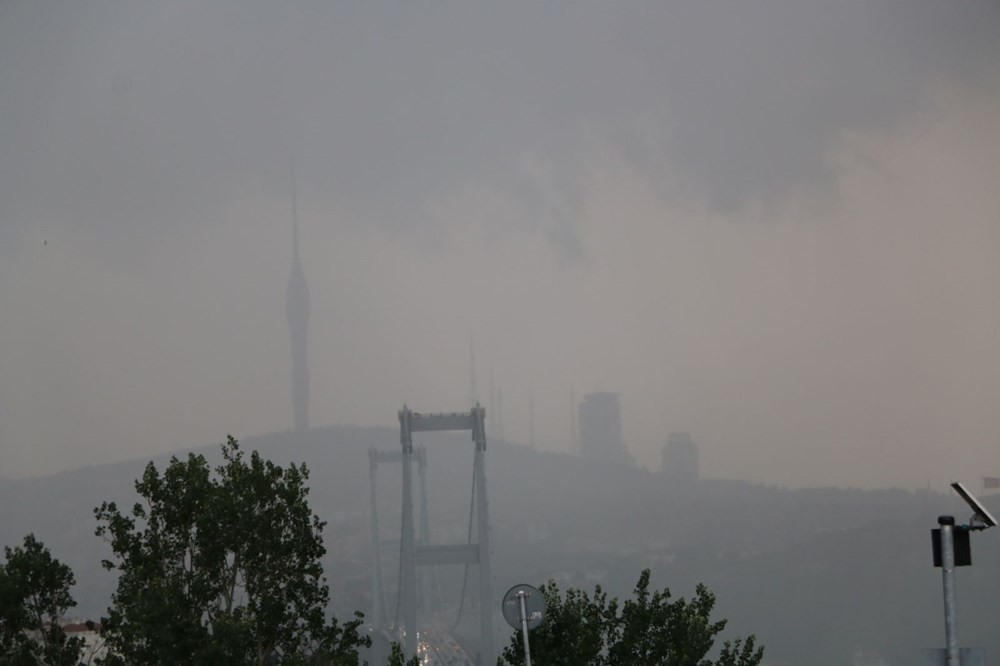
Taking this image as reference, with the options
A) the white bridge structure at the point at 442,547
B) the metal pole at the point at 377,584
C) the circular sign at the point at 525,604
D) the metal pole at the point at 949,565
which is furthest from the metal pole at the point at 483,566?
the metal pole at the point at 949,565

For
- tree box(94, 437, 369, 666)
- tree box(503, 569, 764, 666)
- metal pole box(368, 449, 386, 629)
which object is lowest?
metal pole box(368, 449, 386, 629)

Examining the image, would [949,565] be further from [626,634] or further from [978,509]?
[626,634]

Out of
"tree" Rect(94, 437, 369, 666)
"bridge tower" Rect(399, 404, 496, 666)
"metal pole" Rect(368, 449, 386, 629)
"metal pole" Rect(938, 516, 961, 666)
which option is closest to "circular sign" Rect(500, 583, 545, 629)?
"metal pole" Rect(938, 516, 961, 666)

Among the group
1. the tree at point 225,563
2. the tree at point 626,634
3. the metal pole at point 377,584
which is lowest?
the metal pole at point 377,584

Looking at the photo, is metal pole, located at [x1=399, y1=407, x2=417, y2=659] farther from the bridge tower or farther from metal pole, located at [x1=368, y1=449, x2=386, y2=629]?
metal pole, located at [x1=368, y1=449, x2=386, y2=629]

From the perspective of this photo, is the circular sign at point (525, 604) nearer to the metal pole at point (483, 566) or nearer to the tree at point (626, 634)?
the tree at point (626, 634)
